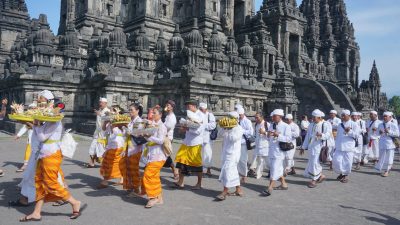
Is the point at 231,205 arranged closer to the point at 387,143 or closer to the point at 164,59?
the point at 387,143

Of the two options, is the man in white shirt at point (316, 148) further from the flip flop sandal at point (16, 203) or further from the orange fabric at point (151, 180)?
the flip flop sandal at point (16, 203)

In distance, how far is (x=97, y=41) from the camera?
941 inches

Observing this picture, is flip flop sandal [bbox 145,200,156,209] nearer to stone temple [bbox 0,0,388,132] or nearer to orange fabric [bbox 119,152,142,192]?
orange fabric [bbox 119,152,142,192]

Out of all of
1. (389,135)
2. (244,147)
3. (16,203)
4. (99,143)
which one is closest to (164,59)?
(99,143)

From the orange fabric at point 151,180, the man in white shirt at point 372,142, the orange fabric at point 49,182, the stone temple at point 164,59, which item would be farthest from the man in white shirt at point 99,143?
the man in white shirt at point 372,142

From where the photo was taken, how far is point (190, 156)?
25.1ft

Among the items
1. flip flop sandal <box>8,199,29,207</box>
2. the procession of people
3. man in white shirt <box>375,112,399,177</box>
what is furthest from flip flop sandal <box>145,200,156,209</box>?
man in white shirt <box>375,112,399,177</box>

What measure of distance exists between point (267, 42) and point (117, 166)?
71.1ft

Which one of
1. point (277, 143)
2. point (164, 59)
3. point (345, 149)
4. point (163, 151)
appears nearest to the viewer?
point (163, 151)

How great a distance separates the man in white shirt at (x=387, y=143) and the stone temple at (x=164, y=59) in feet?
30.1

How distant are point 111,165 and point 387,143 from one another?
870cm

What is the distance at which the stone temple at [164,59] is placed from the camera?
19.2 metres

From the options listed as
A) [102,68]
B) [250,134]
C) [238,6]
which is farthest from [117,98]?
[238,6]

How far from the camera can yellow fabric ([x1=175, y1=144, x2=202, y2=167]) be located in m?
7.63
